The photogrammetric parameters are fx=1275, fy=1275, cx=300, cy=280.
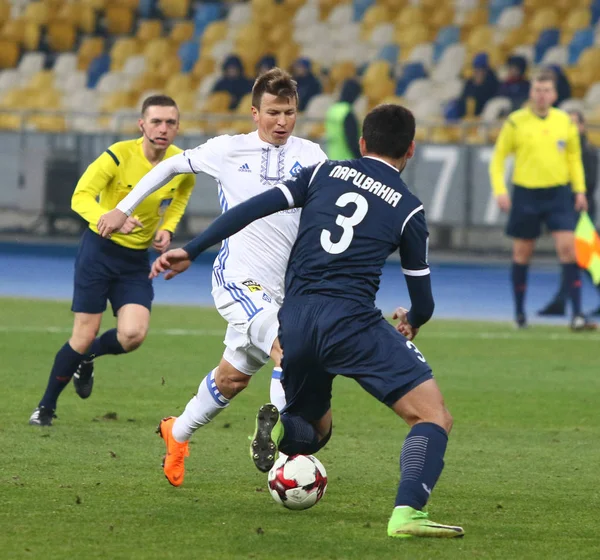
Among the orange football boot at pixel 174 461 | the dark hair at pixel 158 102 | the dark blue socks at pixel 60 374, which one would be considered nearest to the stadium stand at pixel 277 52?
the dark hair at pixel 158 102

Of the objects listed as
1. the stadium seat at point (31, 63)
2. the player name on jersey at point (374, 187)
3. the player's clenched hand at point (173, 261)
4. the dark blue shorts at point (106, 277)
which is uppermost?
the stadium seat at point (31, 63)

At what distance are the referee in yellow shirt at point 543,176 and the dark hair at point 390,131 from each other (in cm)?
807

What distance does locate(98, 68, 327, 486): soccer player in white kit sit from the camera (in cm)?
605

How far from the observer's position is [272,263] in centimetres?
619

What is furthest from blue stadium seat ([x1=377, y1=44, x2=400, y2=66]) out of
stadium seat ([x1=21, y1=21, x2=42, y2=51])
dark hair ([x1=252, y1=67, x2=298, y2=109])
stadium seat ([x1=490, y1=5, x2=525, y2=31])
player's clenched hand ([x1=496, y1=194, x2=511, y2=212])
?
dark hair ([x1=252, y1=67, x2=298, y2=109])

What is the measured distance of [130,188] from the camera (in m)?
7.87

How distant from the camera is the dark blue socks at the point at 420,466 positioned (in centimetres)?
483

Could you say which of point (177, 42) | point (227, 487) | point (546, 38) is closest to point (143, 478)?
point (227, 487)

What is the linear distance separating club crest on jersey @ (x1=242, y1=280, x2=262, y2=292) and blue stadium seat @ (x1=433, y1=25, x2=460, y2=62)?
17421 mm

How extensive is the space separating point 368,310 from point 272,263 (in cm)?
122

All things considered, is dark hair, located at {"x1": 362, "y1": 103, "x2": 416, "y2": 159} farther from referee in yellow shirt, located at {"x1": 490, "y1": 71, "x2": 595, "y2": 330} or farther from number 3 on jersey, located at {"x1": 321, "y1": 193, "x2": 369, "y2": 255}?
referee in yellow shirt, located at {"x1": 490, "y1": 71, "x2": 595, "y2": 330}

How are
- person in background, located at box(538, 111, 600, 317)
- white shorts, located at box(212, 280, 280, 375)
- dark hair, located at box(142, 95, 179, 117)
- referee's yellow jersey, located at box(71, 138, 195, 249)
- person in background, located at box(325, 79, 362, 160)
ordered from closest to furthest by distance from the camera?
white shorts, located at box(212, 280, 280, 375) → dark hair, located at box(142, 95, 179, 117) → referee's yellow jersey, located at box(71, 138, 195, 249) → person in background, located at box(538, 111, 600, 317) → person in background, located at box(325, 79, 362, 160)

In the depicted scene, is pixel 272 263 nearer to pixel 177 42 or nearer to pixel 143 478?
pixel 143 478

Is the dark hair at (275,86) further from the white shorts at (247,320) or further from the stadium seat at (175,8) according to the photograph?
the stadium seat at (175,8)
